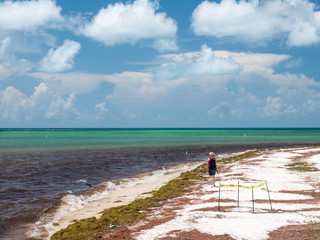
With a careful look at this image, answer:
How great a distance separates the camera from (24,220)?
16.1 meters

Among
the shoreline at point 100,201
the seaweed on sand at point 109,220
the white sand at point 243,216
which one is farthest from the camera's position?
the shoreline at point 100,201

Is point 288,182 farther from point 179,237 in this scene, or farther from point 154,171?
point 154,171

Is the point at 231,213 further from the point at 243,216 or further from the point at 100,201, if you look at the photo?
the point at 100,201

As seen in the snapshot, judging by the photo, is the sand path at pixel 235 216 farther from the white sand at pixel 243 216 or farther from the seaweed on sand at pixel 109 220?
the seaweed on sand at pixel 109 220

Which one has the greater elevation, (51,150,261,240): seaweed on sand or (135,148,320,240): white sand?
(135,148,320,240): white sand

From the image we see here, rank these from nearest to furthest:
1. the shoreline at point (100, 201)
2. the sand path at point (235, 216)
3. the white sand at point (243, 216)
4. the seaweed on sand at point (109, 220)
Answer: the sand path at point (235, 216), the white sand at point (243, 216), the seaweed on sand at point (109, 220), the shoreline at point (100, 201)

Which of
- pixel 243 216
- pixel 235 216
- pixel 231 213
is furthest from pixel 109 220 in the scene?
pixel 243 216

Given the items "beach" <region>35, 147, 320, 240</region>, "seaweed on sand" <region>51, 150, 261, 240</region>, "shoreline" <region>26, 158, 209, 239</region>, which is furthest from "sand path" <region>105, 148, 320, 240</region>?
"shoreline" <region>26, 158, 209, 239</region>

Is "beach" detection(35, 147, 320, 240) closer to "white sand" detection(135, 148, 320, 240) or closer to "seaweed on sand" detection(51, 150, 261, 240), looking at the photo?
"white sand" detection(135, 148, 320, 240)

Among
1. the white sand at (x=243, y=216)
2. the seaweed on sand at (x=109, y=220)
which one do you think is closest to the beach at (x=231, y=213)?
the white sand at (x=243, y=216)

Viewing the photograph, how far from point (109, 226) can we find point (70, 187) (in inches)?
497

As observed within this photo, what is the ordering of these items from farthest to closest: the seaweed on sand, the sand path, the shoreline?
the shoreline, the seaweed on sand, the sand path

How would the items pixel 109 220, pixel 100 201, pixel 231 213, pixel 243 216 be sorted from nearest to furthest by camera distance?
pixel 243 216 → pixel 231 213 → pixel 109 220 → pixel 100 201

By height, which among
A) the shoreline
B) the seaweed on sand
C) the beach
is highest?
the beach
